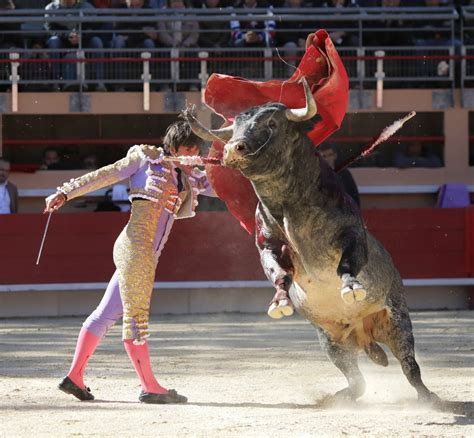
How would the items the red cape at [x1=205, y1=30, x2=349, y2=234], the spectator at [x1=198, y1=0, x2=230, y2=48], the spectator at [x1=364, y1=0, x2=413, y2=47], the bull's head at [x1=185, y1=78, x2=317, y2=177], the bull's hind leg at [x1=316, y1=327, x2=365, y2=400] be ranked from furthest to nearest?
the spectator at [x1=364, y1=0, x2=413, y2=47] → the spectator at [x1=198, y1=0, x2=230, y2=48] → the bull's hind leg at [x1=316, y1=327, x2=365, y2=400] → the red cape at [x1=205, y1=30, x2=349, y2=234] → the bull's head at [x1=185, y1=78, x2=317, y2=177]

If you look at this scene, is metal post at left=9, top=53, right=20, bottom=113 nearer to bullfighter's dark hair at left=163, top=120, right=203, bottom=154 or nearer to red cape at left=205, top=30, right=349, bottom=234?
bullfighter's dark hair at left=163, top=120, right=203, bottom=154

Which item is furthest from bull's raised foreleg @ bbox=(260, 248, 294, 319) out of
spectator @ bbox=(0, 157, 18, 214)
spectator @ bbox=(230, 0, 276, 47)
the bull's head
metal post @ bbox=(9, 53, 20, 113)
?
metal post @ bbox=(9, 53, 20, 113)

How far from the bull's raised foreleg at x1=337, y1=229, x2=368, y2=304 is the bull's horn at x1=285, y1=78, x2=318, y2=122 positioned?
1.58ft

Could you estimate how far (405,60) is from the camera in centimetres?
1249

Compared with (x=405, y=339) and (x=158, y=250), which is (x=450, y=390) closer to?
(x=405, y=339)

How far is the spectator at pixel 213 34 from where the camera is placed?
12289 mm

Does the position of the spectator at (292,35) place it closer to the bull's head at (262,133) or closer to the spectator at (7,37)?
the spectator at (7,37)

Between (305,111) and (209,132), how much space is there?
0.41m

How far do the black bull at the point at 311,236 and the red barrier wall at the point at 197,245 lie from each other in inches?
209

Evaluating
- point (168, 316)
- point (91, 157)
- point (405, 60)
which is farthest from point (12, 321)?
point (405, 60)

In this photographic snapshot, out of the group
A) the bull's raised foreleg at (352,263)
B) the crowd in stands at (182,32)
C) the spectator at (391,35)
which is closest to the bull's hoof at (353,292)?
the bull's raised foreleg at (352,263)

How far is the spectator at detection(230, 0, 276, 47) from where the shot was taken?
12102 millimetres

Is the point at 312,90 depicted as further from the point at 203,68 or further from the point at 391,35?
the point at 391,35

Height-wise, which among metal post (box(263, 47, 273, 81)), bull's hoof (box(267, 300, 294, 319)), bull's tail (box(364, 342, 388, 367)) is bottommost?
bull's tail (box(364, 342, 388, 367))
